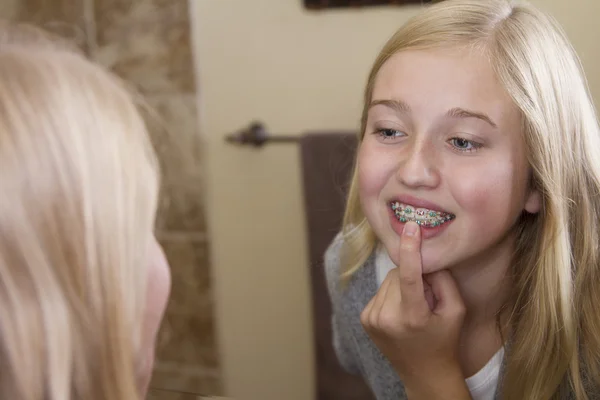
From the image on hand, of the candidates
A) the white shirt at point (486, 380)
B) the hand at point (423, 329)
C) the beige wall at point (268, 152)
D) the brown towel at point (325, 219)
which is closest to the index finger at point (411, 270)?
the hand at point (423, 329)

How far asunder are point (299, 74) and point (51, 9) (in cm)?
54

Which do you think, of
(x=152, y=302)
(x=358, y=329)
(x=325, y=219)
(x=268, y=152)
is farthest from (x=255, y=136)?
(x=152, y=302)

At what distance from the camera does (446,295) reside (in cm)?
73

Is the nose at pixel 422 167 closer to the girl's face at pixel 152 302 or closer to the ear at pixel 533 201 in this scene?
the ear at pixel 533 201

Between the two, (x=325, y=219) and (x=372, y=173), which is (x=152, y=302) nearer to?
(x=372, y=173)

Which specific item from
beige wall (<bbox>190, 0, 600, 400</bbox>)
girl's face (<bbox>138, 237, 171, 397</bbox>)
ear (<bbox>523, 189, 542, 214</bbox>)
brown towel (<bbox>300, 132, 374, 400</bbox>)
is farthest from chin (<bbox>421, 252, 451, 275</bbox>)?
beige wall (<bbox>190, 0, 600, 400</bbox>)

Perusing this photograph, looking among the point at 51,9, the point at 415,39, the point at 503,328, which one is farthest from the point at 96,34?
the point at 503,328

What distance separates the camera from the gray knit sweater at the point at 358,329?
0.84 m

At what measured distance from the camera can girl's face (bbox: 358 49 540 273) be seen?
633mm

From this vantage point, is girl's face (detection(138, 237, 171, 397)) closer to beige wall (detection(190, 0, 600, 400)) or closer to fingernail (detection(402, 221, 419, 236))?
fingernail (detection(402, 221, 419, 236))

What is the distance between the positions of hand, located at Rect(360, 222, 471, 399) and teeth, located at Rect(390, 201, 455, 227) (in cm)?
4

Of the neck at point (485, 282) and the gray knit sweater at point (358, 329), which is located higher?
the neck at point (485, 282)

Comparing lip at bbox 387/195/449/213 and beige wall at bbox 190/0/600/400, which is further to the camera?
beige wall at bbox 190/0/600/400

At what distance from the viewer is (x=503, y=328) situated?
765 millimetres
